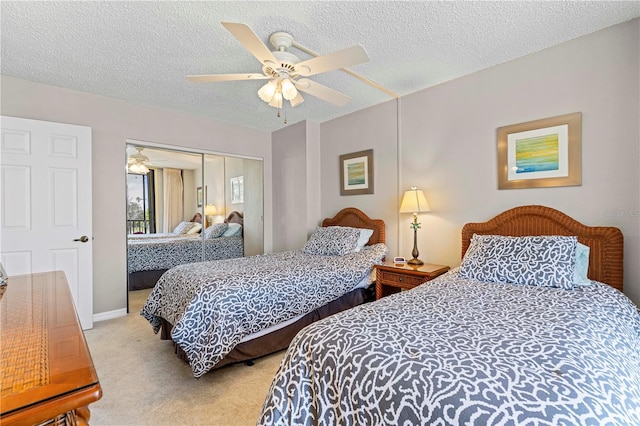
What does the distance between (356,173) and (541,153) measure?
1.98 meters

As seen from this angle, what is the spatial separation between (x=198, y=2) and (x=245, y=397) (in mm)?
2509

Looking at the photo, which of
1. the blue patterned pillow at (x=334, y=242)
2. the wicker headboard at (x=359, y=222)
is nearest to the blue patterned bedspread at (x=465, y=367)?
the blue patterned pillow at (x=334, y=242)

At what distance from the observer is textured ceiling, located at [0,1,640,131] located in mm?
1923

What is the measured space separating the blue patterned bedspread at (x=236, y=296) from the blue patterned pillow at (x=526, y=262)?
110cm

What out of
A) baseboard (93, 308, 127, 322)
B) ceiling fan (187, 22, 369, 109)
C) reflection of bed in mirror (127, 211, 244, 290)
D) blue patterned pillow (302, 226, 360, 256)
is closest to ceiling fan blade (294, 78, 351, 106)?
ceiling fan (187, 22, 369, 109)

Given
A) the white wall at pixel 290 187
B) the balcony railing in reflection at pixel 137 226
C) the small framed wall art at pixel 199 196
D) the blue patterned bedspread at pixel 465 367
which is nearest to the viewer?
the blue patterned bedspread at pixel 465 367

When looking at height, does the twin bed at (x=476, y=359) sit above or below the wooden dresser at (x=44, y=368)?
below

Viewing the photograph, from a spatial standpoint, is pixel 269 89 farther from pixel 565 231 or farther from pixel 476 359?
pixel 565 231

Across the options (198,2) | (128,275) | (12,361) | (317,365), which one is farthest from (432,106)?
(128,275)

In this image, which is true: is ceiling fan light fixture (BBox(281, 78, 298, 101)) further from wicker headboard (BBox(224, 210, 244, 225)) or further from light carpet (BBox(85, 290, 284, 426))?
wicker headboard (BBox(224, 210, 244, 225))

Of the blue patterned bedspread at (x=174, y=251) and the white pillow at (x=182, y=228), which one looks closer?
the blue patterned bedspread at (x=174, y=251)

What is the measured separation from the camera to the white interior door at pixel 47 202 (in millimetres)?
2797

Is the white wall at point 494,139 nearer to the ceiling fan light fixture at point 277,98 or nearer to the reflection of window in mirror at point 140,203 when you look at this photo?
the ceiling fan light fixture at point 277,98

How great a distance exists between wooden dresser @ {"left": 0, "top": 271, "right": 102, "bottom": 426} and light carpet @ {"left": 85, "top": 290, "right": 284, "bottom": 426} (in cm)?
104
